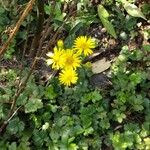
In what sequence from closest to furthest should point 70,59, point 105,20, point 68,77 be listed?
point 70,59, point 68,77, point 105,20

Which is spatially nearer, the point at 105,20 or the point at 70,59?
the point at 70,59

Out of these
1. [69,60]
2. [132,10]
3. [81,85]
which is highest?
[69,60]

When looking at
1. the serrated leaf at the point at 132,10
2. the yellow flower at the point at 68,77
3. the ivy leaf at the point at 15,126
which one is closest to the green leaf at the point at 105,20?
the serrated leaf at the point at 132,10

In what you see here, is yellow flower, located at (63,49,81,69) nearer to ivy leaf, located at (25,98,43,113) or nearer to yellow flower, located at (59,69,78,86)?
yellow flower, located at (59,69,78,86)

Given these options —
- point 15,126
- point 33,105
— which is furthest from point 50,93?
point 15,126

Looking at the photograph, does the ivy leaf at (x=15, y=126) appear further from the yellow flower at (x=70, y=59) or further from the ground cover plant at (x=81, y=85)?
the yellow flower at (x=70, y=59)

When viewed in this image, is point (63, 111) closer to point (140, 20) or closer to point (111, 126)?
point (111, 126)

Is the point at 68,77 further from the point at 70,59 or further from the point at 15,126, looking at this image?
the point at 15,126
